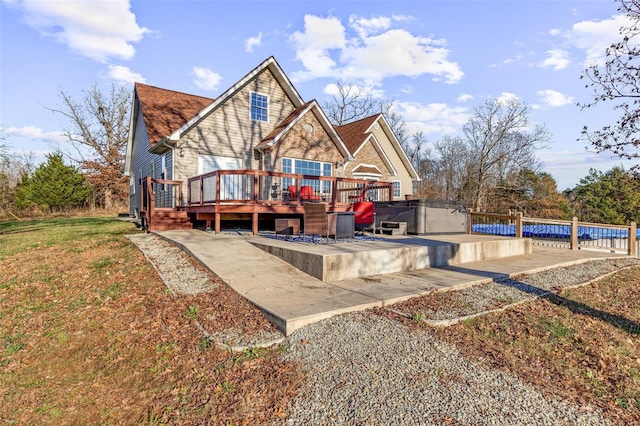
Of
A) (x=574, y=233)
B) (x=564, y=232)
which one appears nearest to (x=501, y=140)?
(x=564, y=232)

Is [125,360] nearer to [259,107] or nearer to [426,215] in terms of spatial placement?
[426,215]

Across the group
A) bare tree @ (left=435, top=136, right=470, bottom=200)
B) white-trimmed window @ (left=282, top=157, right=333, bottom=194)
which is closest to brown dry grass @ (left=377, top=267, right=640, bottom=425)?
white-trimmed window @ (left=282, top=157, right=333, bottom=194)

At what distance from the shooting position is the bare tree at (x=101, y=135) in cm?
3028

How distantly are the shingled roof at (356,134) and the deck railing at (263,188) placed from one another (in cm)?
575

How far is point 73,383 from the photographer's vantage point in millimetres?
3135

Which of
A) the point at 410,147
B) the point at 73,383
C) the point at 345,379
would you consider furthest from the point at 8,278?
the point at 410,147

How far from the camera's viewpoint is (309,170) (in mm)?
14555

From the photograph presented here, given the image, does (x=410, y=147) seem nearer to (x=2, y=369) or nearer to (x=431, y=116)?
(x=431, y=116)

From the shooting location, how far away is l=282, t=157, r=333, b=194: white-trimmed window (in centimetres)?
1402

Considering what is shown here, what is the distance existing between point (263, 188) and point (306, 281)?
6.13m

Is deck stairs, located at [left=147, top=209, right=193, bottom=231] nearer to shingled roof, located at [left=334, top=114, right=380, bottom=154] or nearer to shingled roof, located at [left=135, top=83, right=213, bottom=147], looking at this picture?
shingled roof, located at [left=135, top=83, right=213, bottom=147]

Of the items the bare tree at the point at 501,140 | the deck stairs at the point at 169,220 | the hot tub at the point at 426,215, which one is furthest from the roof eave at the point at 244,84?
the bare tree at the point at 501,140

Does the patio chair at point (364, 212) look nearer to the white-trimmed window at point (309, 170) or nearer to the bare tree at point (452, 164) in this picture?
the white-trimmed window at point (309, 170)

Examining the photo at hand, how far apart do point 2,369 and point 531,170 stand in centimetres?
3402
